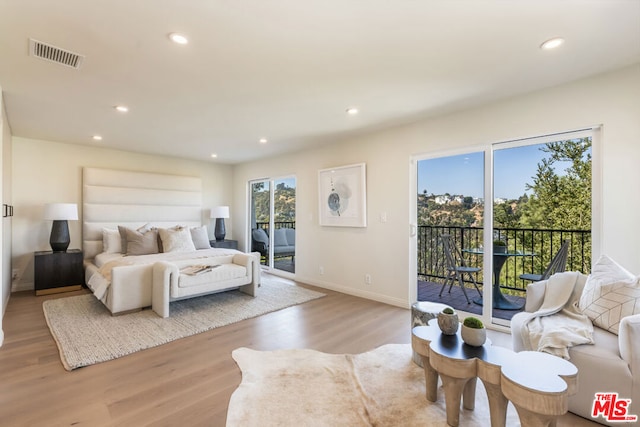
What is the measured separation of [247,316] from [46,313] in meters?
2.34

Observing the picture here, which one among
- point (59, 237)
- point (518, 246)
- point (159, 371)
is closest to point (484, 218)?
point (518, 246)

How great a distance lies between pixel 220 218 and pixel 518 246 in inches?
208

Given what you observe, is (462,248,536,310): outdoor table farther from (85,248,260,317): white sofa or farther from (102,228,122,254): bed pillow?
(102,228,122,254): bed pillow

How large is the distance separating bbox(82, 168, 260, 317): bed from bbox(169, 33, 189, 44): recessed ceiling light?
7.97ft

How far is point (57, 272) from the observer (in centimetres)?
437

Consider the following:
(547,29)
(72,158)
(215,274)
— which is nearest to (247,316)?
(215,274)

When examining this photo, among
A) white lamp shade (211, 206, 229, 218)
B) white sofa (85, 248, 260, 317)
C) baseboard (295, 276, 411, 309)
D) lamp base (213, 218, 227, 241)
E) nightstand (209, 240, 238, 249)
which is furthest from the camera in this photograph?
lamp base (213, 218, 227, 241)

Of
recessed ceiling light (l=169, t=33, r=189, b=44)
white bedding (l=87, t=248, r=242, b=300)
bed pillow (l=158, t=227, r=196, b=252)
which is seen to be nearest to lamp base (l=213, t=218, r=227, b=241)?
bed pillow (l=158, t=227, r=196, b=252)

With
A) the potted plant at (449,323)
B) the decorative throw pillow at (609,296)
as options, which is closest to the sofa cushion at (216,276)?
the potted plant at (449,323)

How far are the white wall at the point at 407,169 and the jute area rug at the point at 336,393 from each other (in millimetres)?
1695

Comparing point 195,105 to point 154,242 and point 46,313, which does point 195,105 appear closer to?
point 154,242

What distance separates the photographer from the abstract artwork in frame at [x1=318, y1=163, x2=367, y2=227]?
434cm

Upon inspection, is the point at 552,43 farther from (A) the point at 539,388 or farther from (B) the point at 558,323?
(A) the point at 539,388

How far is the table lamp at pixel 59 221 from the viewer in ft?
14.3
